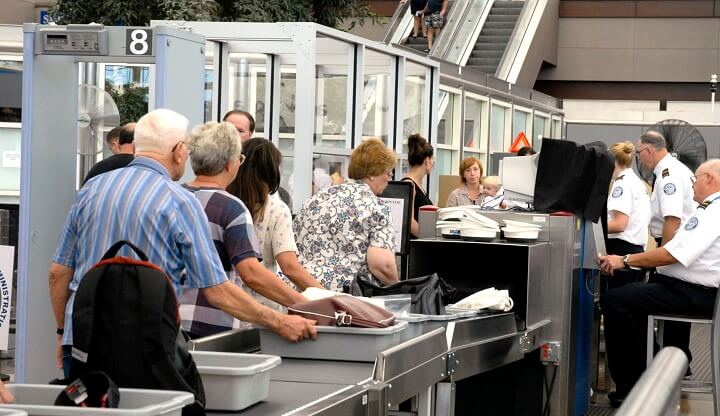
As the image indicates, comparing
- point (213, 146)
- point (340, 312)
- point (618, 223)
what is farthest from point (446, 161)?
point (340, 312)

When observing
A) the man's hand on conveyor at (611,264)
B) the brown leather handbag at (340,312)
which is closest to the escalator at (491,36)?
the man's hand on conveyor at (611,264)

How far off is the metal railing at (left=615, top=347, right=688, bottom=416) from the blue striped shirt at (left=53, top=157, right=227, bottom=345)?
66.8 inches

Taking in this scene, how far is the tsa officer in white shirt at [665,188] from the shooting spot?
8320 mm

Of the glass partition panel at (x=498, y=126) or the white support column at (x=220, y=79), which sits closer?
the white support column at (x=220, y=79)

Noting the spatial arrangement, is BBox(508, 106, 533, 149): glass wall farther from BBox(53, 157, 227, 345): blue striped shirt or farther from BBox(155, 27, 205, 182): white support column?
BBox(53, 157, 227, 345): blue striped shirt

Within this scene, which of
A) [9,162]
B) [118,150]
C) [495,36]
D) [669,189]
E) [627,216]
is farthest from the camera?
[495,36]

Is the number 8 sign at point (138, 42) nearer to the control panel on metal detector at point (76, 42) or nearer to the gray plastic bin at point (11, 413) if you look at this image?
the control panel on metal detector at point (76, 42)

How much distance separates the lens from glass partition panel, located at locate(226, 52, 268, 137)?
7.80 metres

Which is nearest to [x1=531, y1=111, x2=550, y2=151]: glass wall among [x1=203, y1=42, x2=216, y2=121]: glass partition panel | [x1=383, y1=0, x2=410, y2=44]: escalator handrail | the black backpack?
[x1=383, y1=0, x2=410, y2=44]: escalator handrail

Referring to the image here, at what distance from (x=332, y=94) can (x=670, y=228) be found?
2.49 metres

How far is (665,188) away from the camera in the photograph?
330 inches

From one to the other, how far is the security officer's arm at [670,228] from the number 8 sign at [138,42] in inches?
164

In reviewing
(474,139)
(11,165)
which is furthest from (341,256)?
(474,139)

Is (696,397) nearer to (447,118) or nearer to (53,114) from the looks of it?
(53,114)
